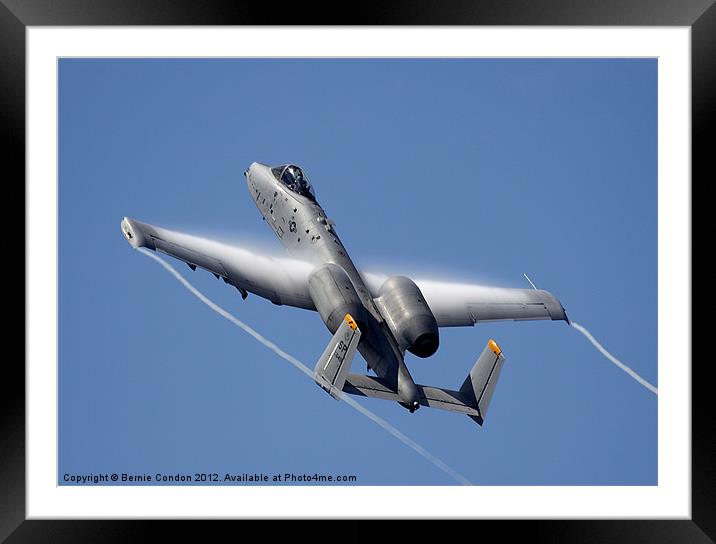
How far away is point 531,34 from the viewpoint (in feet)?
78.0

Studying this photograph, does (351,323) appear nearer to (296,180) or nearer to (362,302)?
(362,302)

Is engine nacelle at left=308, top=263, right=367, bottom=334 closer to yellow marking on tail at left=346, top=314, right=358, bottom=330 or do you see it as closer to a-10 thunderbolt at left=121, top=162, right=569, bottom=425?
a-10 thunderbolt at left=121, top=162, right=569, bottom=425

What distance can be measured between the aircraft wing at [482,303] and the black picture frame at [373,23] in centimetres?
671

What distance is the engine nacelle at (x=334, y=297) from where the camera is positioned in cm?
2619

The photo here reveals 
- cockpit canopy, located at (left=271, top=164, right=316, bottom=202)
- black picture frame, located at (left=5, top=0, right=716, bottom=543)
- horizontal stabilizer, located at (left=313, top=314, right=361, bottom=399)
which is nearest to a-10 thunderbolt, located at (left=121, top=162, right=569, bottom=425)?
horizontal stabilizer, located at (left=313, top=314, right=361, bottom=399)

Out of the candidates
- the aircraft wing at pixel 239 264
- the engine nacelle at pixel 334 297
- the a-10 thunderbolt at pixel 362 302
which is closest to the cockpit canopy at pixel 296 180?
the a-10 thunderbolt at pixel 362 302

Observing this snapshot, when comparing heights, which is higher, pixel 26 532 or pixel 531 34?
pixel 531 34

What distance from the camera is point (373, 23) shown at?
74.1 feet

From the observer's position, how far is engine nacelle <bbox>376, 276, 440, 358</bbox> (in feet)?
87.4

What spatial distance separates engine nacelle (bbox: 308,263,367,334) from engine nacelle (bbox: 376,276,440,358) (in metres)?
0.80

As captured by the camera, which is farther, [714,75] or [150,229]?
[150,229]

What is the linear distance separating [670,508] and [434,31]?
10.4 meters

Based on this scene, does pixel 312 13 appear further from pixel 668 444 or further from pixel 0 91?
pixel 668 444

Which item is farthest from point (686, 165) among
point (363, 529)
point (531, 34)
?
point (363, 529)
